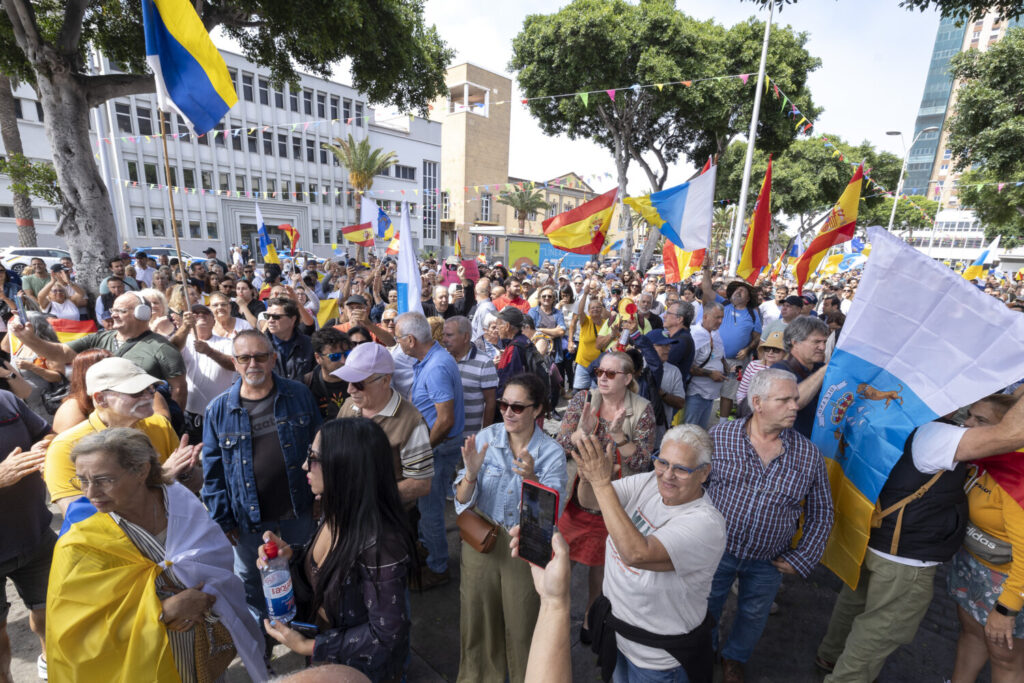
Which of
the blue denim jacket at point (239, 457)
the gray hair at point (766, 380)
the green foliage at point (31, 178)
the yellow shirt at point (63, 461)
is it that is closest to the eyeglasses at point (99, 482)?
the yellow shirt at point (63, 461)

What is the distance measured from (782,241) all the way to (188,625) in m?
48.2

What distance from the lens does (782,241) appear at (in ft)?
137

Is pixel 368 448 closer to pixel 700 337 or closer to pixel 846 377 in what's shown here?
pixel 846 377

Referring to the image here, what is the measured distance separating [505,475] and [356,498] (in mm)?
844

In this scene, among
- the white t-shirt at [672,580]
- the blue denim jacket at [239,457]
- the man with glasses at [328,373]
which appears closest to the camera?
the white t-shirt at [672,580]

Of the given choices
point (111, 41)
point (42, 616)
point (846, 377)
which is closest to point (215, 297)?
point (42, 616)

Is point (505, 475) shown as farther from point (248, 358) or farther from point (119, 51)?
point (119, 51)

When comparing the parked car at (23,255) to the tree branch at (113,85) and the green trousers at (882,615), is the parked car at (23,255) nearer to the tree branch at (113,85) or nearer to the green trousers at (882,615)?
the tree branch at (113,85)

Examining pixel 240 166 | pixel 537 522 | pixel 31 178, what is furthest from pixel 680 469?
pixel 240 166

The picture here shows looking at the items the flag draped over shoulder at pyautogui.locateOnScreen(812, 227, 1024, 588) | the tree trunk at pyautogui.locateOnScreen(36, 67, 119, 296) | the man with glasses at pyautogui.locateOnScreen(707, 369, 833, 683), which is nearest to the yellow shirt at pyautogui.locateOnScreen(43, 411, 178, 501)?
the man with glasses at pyautogui.locateOnScreen(707, 369, 833, 683)

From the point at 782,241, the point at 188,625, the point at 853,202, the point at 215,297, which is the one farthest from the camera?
the point at 782,241

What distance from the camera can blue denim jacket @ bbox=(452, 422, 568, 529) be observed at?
8.07 feet

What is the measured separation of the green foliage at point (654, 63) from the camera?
55.3 ft

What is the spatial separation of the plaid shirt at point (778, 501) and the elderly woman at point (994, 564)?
0.66m
